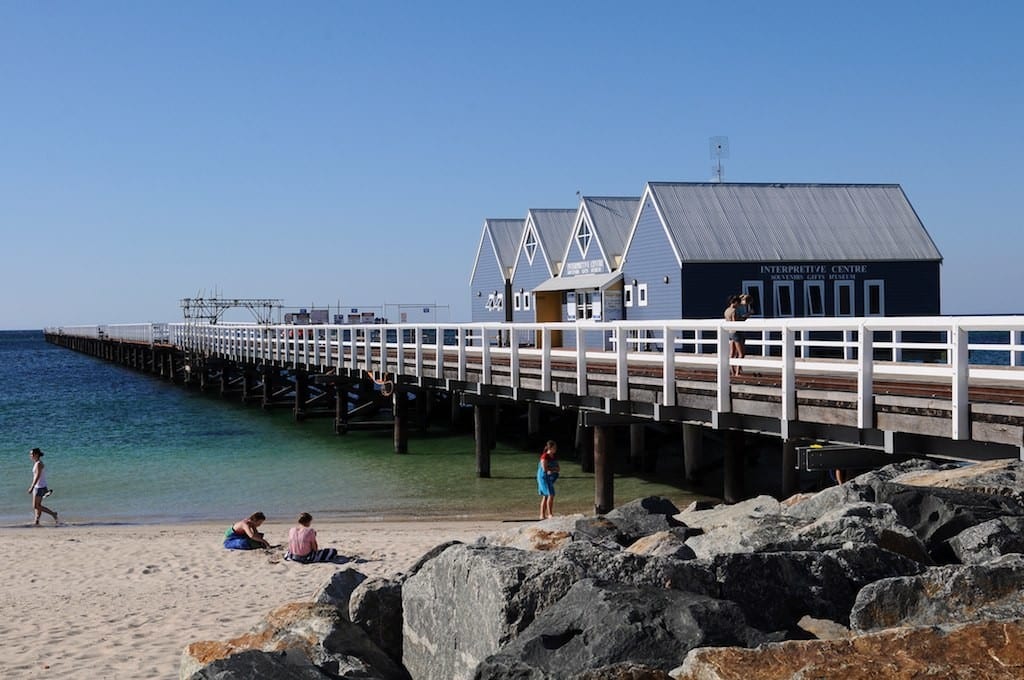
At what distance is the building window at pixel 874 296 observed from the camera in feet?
113

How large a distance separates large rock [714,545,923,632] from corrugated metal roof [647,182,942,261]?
87.1ft

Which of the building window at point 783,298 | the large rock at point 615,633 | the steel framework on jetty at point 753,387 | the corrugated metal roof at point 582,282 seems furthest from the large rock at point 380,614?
the corrugated metal roof at point 582,282

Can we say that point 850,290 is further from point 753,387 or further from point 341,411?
point 753,387

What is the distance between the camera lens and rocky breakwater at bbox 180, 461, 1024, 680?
4.80 meters

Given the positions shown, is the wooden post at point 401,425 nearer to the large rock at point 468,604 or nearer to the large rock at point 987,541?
the large rock at point 468,604

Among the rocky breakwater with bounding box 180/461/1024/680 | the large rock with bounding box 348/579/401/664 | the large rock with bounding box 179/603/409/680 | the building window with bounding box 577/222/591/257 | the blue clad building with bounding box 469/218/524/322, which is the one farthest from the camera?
the blue clad building with bounding box 469/218/524/322

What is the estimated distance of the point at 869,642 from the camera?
16.0ft

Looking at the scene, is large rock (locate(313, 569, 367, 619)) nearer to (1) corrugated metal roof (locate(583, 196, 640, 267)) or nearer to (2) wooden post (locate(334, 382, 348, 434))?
(2) wooden post (locate(334, 382, 348, 434))

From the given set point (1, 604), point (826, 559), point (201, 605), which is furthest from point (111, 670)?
point (826, 559)

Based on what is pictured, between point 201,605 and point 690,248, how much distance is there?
931 inches

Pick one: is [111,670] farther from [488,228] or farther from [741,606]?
[488,228]

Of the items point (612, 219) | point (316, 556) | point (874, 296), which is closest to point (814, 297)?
point (874, 296)

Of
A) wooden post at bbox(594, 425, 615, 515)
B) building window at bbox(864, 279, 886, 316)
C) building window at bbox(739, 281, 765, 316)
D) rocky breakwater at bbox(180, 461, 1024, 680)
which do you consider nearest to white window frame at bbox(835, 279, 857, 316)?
building window at bbox(864, 279, 886, 316)

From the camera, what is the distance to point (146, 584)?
13.0 metres
